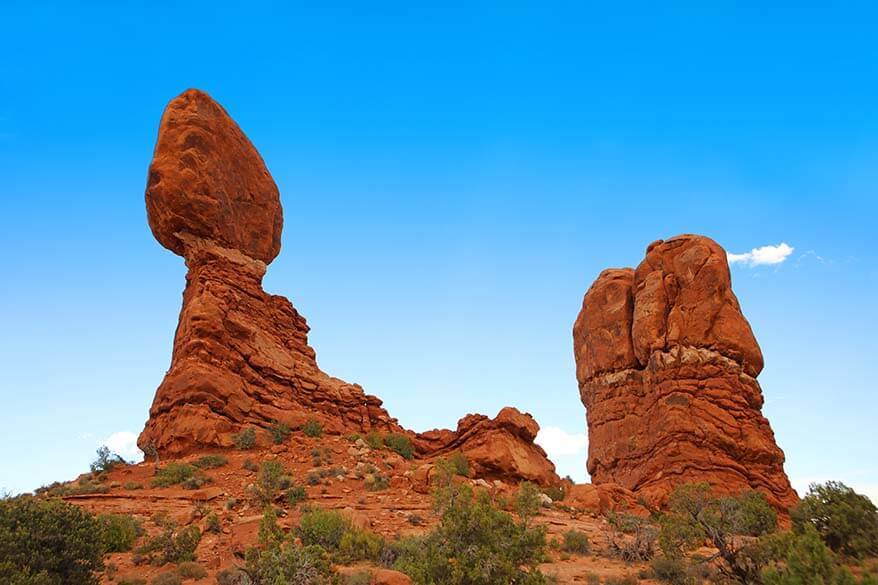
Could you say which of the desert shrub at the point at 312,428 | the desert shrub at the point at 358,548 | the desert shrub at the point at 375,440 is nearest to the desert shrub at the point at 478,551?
the desert shrub at the point at 358,548

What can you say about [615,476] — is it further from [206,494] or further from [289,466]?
[206,494]

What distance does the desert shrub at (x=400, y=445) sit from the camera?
1123 inches

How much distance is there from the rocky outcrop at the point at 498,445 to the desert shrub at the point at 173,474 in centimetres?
1025

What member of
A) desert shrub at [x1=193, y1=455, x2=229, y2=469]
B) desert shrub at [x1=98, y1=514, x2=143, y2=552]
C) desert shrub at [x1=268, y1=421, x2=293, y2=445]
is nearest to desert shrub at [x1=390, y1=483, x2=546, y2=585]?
desert shrub at [x1=98, y1=514, x2=143, y2=552]

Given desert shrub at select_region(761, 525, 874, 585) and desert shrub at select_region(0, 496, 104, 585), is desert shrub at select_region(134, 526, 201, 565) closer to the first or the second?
desert shrub at select_region(0, 496, 104, 585)

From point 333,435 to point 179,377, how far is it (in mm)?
6584

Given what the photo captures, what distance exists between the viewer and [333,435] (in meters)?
28.2

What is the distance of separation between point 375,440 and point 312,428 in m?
2.70

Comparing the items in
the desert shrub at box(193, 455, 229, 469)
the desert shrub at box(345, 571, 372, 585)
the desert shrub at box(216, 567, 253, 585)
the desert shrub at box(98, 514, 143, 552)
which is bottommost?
the desert shrub at box(216, 567, 253, 585)

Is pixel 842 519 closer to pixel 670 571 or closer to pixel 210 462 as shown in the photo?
pixel 670 571

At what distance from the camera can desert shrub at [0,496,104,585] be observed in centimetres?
1300

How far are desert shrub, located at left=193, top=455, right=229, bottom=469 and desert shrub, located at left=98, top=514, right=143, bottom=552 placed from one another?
553 centimetres

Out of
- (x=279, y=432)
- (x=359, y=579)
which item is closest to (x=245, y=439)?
(x=279, y=432)

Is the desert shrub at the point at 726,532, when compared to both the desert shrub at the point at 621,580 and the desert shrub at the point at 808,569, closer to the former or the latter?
the desert shrub at the point at 621,580
